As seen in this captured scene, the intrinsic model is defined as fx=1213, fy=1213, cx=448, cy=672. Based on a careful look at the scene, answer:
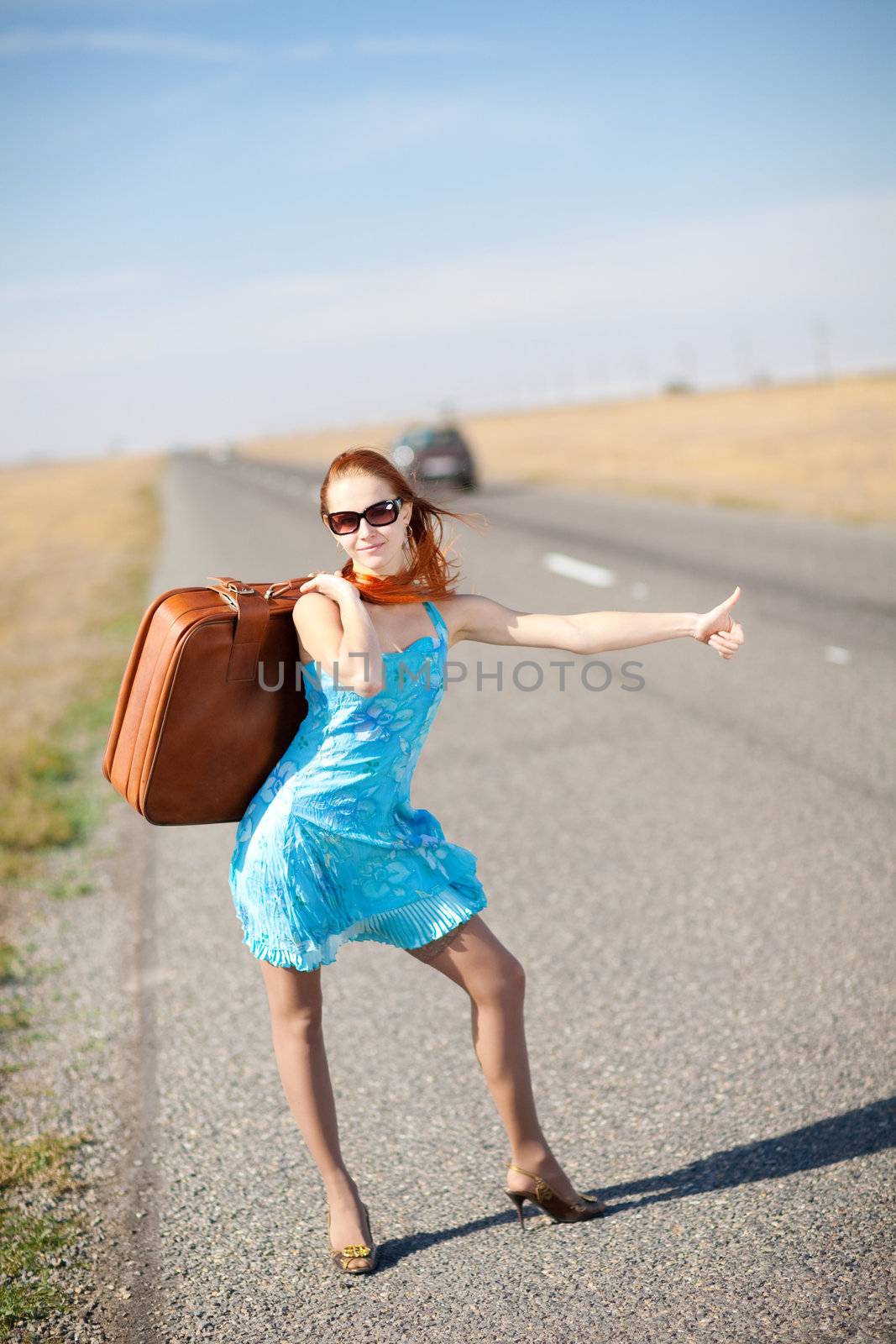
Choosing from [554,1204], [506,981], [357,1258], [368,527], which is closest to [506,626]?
[368,527]

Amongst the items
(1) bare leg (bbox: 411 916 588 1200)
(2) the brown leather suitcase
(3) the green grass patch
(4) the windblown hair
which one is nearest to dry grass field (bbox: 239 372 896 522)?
(4) the windblown hair

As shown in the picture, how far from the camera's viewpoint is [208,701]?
252 centimetres

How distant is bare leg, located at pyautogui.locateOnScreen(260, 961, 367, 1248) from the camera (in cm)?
260

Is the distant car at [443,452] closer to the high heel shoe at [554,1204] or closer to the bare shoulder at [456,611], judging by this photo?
the bare shoulder at [456,611]

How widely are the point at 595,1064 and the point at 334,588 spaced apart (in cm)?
177

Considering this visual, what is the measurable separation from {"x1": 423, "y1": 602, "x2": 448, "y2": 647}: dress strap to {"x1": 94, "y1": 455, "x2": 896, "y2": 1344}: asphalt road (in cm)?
64

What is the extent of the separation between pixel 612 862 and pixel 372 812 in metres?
2.73

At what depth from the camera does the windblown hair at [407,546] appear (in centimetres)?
255

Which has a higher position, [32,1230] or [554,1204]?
[554,1204]

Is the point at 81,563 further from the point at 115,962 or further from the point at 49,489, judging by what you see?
the point at 49,489

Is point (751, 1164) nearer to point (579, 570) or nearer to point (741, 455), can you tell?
point (579, 570)

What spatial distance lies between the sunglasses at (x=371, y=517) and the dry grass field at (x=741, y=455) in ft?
0.56

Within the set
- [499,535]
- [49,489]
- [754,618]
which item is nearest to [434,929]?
[754,618]

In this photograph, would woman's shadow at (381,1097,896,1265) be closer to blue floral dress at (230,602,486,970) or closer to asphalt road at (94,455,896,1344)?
asphalt road at (94,455,896,1344)
